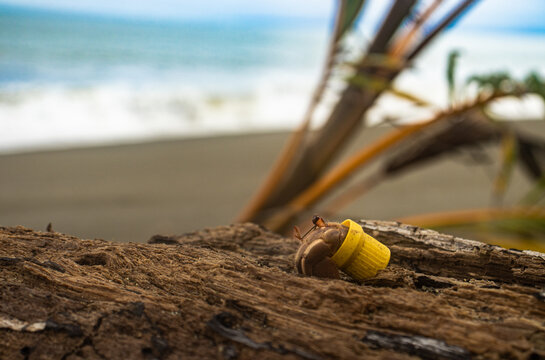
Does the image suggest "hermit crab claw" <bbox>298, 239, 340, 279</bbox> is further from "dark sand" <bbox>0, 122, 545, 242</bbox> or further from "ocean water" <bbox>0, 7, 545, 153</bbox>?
"dark sand" <bbox>0, 122, 545, 242</bbox>

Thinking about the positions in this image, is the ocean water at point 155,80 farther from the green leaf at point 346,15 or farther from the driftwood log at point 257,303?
the driftwood log at point 257,303

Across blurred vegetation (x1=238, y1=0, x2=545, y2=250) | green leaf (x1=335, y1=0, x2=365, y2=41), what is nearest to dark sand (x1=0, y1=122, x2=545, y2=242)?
blurred vegetation (x1=238, y1=0, x2=545, y2=250)

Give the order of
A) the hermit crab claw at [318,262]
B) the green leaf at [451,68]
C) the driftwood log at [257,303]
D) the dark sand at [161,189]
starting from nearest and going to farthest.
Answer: the driftwood log at [257,303], the hermit crab claw at [318,262], the green leaf at [451,68], the dark sand at [161,189]

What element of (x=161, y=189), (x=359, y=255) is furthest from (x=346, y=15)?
(x=161, y=189)

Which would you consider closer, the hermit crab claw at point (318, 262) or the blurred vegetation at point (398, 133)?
the hermit crab claw at point (318, 262)

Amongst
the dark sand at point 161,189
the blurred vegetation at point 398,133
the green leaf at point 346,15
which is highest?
the green leaf at point 346,15

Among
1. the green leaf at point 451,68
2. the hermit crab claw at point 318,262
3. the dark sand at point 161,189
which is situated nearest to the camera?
the hermit crab claw at point 318,262

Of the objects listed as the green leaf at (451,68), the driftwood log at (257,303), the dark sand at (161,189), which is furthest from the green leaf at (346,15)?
the dark sand at (161,189)
